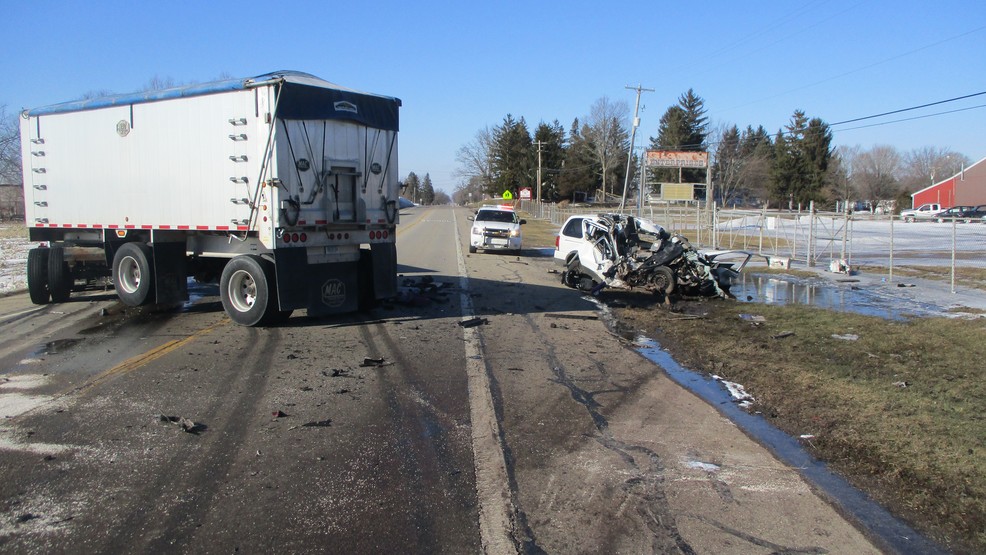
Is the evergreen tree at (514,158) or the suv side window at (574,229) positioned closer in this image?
the suv side window at (574,229)

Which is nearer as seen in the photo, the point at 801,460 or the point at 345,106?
the point at 801,460

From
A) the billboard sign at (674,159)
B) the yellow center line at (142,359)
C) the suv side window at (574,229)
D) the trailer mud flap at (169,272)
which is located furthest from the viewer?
the billboard sign at (674,159)

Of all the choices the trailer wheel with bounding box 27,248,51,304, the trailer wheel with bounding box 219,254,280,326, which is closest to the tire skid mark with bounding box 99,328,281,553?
the trailer wheel with bounding box 219,254,280,326

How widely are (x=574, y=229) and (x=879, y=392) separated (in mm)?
10546

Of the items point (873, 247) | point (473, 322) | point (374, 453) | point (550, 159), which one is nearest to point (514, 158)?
point (550, 159)

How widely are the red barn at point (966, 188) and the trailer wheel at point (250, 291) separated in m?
87.0

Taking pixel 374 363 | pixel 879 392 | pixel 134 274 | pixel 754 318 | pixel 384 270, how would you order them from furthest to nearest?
pixel 754 318
pixel 134 274
pixel 384 270
pixel 374 363
pixel 879 392

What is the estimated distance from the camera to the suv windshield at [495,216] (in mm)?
27703

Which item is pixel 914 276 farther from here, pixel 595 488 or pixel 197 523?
pixel 197 523

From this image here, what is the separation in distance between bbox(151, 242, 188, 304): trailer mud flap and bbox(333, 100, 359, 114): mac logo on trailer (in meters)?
3.77

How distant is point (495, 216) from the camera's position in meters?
28.0

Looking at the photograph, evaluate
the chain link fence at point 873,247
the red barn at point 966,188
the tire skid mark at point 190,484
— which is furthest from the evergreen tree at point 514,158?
the tire skid mark at point 190,484

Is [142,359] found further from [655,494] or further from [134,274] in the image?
[655,494]

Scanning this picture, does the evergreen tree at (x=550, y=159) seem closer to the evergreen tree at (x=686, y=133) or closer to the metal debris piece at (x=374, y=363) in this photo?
the evergreen tree at (x=686, y=133)
